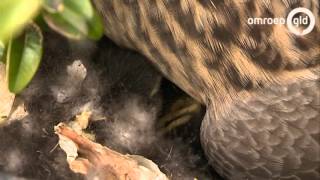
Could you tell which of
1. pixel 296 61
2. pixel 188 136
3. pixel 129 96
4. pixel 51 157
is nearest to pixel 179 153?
pixel 188 136

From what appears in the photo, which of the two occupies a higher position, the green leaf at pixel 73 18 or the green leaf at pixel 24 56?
the green leaf at pixel 73 18

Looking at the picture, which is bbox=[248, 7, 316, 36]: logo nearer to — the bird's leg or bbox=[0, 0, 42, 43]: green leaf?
the bird's leg

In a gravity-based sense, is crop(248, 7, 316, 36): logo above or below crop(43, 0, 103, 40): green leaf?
below

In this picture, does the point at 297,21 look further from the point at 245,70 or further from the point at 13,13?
the point at 13,13

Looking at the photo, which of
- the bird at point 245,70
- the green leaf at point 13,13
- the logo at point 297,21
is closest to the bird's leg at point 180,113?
the bird at point 245,70

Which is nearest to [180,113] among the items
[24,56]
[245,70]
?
[245,70]

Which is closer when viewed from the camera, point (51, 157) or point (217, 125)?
point (217, 125)

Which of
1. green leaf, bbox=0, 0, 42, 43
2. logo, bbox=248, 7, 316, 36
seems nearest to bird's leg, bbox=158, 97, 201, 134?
logo, bbox=248, 7, 316, 36

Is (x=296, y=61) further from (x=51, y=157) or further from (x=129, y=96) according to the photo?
(x=51, y=157)

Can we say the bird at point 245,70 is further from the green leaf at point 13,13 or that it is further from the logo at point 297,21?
the green leaf at point 13,13
